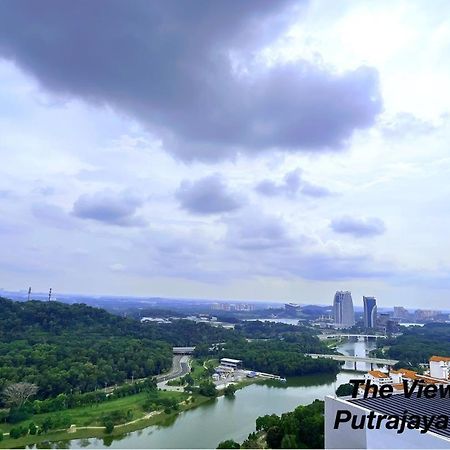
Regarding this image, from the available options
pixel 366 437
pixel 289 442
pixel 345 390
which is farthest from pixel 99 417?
pixel 366 437

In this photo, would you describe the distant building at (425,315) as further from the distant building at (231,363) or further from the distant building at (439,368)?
the distant building at (439,368)

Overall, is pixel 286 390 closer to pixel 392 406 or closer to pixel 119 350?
pixel 119 350

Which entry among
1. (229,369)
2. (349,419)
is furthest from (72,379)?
(349,419)

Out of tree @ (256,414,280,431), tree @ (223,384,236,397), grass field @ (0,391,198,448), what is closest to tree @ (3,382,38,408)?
grass field @ (0,391,198,448)

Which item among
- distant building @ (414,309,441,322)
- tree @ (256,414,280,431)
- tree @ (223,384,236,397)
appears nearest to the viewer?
tree @ (256,414,280,431)

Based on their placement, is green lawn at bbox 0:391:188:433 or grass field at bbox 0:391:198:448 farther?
green lawn at bbox 0:391:188:433

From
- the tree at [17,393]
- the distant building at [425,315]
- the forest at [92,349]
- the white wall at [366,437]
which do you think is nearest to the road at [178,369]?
the forest at [92,349]

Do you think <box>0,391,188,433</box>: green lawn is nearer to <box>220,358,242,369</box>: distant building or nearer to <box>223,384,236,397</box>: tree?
<box>223,384,236,397</box>: tree
